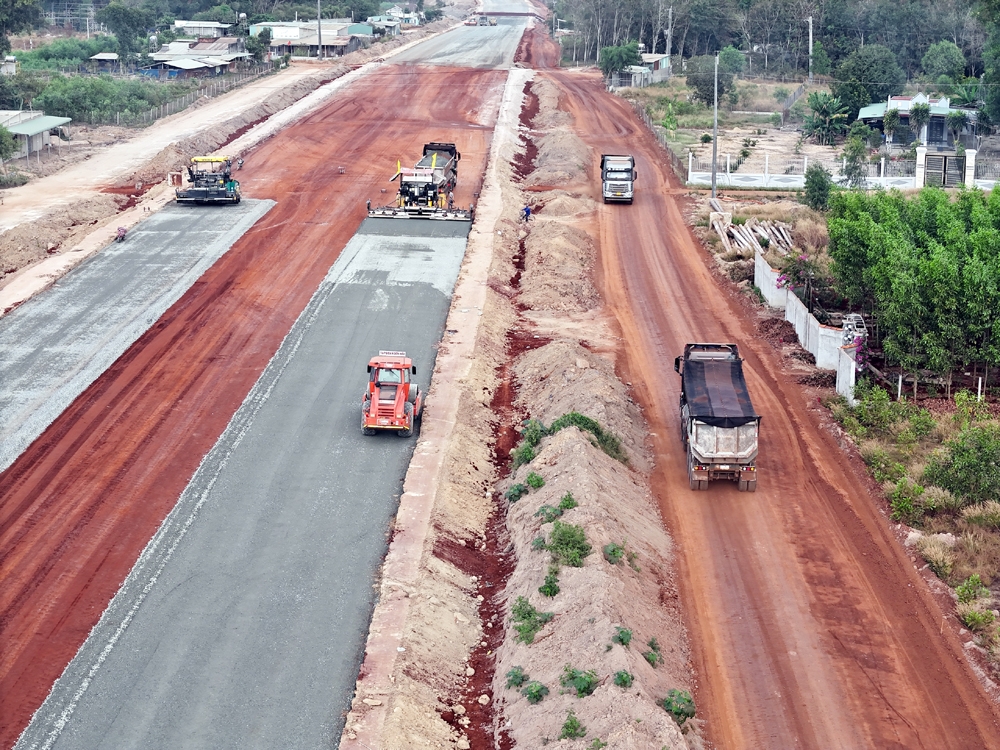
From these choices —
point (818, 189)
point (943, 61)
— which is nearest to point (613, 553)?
point (818, 189)

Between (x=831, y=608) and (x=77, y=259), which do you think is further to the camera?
(x=77, y=259)

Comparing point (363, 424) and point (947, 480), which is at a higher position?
point (363, 424)

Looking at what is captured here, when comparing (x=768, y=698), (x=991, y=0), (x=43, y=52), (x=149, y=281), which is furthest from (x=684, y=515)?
(x=43, y=52)

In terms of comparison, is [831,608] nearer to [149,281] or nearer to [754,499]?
[754,499]

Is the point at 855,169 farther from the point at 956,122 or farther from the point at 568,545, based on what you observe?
the point at 568,545

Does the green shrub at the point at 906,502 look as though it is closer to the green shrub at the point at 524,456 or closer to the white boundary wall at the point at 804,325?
the white boundary wall at the point at 804,325

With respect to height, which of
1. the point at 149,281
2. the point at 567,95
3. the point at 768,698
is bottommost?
the point at 768,698

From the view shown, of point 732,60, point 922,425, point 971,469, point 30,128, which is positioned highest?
point 732,60
